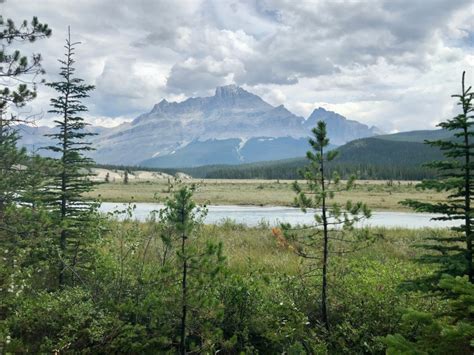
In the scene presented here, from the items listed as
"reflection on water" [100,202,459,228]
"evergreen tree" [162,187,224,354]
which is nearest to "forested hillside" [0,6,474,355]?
"evergreen tree" [162,187,224,354]

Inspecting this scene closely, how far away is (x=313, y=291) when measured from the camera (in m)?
8.34

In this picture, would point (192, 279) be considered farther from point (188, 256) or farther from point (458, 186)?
point (458, 186)

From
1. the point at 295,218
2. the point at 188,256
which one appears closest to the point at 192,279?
the point at 188,256

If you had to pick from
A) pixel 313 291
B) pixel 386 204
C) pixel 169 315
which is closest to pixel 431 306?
pixel 313 291

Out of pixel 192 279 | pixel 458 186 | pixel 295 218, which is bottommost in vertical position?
pixel 295 218

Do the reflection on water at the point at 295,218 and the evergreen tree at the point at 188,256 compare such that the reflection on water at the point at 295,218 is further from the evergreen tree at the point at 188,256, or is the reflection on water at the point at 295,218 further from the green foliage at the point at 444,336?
the green foliage at the point at 444,336

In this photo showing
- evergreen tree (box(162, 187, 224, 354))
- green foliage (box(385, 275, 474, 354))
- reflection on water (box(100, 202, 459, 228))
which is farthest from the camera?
reflection on water (box(100, 202, 459, 228))

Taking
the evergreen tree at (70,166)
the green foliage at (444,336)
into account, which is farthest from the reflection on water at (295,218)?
the green foliage at (444,336)

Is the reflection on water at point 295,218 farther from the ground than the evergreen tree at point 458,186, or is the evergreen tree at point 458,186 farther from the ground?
the evergreen tree at point 458,186

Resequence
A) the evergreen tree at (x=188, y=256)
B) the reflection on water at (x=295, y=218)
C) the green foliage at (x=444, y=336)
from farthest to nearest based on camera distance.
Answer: the reflection on water at (x=295, y=218) < the evergreen tree at (x=188, y=256) < the green foliage at (x=444, y=336)

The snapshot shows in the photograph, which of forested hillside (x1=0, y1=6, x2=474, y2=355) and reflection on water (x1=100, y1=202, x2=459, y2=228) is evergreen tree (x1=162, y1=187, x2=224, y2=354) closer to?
forested hillside (x1=0, y1=6, x2=474, y2=355)

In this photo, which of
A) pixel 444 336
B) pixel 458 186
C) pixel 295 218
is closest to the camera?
pixel 444 336

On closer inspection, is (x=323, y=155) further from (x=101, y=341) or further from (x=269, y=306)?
(x=101, y=341)

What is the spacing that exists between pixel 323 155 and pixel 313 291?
2856 mm
